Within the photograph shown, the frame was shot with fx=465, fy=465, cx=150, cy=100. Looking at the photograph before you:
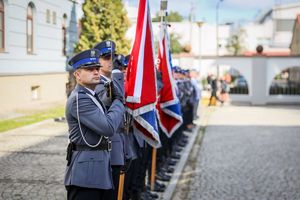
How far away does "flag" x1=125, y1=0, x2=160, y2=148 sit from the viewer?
501cm

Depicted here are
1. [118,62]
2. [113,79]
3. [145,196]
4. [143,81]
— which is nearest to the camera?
[113,79]

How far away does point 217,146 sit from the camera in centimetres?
1114

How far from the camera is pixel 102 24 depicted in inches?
385

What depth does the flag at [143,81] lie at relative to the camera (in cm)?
501

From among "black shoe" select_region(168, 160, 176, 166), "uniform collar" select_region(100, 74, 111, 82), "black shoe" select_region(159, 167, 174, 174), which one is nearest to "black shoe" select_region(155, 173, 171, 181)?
"black shoe" select_region(159, 167, 174, 174)

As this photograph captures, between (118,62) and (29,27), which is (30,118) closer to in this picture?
(29,27)

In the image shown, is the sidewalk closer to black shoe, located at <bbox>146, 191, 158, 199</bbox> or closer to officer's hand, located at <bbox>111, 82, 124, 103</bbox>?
black shoe, located at <bbox>146, 191, 158, 199</bbox>

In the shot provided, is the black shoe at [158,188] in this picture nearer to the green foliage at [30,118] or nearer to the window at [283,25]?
the green foliage at [30,118]

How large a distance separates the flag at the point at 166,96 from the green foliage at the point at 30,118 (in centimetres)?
525

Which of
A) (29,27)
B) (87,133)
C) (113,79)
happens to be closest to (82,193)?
(87,133)

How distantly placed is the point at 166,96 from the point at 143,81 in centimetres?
238

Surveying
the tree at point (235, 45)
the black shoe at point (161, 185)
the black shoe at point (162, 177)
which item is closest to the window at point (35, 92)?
the black shoe at point (162, 177)

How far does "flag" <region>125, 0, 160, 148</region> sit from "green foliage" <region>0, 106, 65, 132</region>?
7012 mm

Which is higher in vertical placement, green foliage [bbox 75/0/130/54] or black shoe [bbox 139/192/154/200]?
green foliage [bbox 75/0/130/54]
